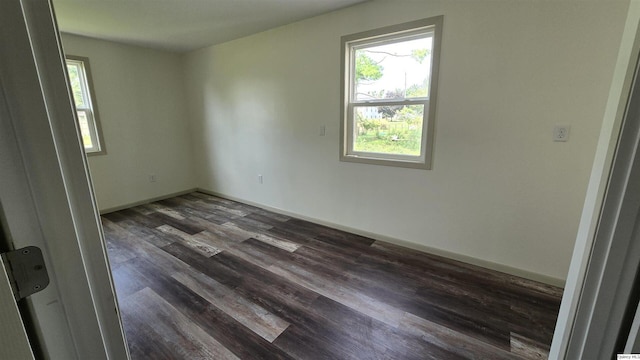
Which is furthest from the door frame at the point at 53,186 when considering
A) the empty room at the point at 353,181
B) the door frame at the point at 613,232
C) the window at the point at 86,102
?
the window at the point at 86,102

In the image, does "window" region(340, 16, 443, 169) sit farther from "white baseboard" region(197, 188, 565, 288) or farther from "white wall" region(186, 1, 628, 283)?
"white baseboard" region(197, 188, 565, 288)

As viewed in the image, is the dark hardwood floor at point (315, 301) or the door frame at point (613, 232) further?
the dark hardwood floor at point (315, 301)

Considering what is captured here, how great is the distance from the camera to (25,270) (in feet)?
1.37

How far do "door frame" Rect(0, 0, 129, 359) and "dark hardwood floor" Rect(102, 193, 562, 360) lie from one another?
124 centimetres

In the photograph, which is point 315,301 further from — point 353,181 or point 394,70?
point 394,70

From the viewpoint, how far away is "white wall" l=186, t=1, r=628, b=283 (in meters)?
1.80

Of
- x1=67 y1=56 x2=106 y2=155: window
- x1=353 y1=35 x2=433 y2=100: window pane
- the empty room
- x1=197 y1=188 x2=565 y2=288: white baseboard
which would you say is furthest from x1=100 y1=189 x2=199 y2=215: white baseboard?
x1=353 y1=35 x2=433 y2=100: window pane

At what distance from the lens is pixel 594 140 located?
1.79 m

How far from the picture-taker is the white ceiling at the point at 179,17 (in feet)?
7.97

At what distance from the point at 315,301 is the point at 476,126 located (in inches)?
76.0

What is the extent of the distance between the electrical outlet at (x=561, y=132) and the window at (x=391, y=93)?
85 centimetres

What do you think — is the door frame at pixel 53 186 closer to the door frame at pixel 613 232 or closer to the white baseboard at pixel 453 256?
the door frame at pixel 613 232

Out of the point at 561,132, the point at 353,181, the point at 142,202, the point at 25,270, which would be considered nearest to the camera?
the point at 25,270

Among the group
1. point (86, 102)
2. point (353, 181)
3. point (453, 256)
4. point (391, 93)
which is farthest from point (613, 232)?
point (86, 102)
